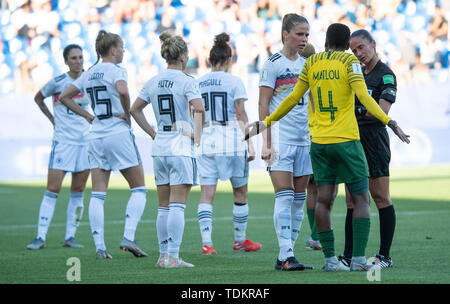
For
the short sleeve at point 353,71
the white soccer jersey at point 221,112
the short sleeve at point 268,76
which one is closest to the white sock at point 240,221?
the white soccer jersey at point 221,112

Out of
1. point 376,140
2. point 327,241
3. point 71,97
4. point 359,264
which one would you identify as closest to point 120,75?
point 71,97

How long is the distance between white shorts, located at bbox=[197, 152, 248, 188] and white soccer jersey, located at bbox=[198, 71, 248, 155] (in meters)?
0.08

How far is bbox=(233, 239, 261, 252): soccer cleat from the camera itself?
25.9 ft

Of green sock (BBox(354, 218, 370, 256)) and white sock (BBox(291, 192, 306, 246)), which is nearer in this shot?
green sock (BBox(354, 218, 370, 256))

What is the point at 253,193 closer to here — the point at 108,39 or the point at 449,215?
the point at 449,215

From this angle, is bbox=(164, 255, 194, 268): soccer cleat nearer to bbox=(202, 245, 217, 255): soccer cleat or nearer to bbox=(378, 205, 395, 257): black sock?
bbox=(202, 245, 217, 255): soccer cleat

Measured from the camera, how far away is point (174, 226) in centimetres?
641

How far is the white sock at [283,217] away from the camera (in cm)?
607

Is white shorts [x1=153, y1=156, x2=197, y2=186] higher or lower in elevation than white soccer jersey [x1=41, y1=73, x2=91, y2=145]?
lower

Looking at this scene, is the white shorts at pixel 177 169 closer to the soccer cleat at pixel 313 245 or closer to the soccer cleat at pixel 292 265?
the soccer cleat at pixel 292 265

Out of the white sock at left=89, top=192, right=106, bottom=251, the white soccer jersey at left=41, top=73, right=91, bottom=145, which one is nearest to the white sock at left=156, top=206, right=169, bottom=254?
the white sock at left=89, top=192, right=106, bottom=251

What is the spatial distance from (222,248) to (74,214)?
1.92 m

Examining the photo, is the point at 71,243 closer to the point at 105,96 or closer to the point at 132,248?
the point at 132,248

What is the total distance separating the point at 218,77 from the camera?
8.12 m
